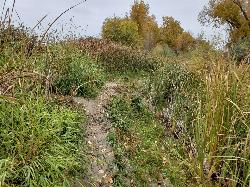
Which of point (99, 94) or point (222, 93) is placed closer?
point (222, 93)

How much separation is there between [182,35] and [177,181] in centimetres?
4421

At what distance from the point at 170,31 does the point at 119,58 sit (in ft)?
109

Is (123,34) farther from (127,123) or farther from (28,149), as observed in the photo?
(28,149)

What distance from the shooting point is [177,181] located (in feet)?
29.1

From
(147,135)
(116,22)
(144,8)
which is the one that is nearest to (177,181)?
(147,135)

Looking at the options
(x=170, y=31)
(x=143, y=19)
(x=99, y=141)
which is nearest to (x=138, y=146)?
(x=99, y=141)

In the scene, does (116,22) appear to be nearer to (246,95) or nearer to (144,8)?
(144,8)

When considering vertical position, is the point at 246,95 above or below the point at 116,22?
below

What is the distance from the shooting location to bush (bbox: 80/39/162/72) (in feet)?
70.6

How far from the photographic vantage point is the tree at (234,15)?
4016 cm

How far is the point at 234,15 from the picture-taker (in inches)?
1598

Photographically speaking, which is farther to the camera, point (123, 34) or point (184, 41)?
point (184, 41)

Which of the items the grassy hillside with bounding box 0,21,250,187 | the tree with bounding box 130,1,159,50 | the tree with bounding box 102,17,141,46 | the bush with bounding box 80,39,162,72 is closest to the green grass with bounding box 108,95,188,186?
the grassy hillside with bounding box 0,21,250,187

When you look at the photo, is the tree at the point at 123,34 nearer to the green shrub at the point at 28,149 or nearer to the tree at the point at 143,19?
the tree at the point at 143,19
